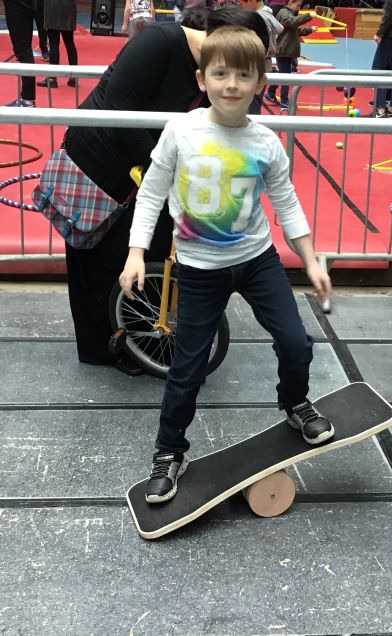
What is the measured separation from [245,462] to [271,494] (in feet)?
0.50

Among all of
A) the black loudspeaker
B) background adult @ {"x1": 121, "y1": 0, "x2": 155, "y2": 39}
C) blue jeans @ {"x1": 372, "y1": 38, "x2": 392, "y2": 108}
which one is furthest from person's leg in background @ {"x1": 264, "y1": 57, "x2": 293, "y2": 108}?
the black loudspeaker

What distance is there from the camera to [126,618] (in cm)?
264

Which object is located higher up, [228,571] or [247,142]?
[247,142]

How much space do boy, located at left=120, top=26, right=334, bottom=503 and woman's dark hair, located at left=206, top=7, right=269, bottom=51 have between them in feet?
0.72

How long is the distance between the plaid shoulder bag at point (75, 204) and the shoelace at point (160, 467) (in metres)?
1.24

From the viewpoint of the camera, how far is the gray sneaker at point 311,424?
10.5 ft

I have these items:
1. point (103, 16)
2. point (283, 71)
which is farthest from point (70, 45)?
point (103, 16)

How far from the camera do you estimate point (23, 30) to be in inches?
374

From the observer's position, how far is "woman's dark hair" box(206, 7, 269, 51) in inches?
121

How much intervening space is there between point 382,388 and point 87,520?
66.8 inches

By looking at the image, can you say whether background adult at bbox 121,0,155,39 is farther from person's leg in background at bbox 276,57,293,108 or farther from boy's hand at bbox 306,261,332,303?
boy's hand at bbox 306,261,332,303

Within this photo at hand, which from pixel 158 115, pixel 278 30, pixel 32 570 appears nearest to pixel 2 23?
pixel 278 30

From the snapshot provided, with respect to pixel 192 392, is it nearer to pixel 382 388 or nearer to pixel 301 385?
pixel 301 385

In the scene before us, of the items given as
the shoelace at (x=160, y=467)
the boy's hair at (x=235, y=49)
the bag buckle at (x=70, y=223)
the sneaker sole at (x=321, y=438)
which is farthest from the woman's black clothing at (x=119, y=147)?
the sneaker sole at (x=321, y=438)
